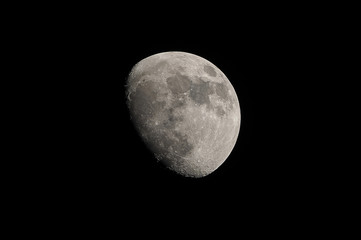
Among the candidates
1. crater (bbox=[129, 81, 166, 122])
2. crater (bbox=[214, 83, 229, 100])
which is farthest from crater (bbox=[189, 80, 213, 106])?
crater (bbox=[129, 81, 166, 122])

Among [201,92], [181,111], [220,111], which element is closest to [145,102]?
[181,111]

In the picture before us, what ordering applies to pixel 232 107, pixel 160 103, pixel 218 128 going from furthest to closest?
1. pixel 232 107
2. pixel 218 128
3. pixel 160 103

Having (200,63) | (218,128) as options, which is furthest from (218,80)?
(218,128)

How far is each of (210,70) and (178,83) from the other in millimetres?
525

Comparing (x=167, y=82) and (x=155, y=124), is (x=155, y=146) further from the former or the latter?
(x=167, y=82)

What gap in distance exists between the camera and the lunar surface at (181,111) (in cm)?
281

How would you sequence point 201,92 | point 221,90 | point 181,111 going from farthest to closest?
point 221,90 < point 201,92 < point 181,111

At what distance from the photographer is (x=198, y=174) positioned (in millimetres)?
3260

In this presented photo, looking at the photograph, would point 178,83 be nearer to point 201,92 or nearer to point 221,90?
point 201,92

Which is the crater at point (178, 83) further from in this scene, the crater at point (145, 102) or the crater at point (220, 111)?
the crater at point (220, 111)

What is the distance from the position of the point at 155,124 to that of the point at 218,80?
0.90 meters

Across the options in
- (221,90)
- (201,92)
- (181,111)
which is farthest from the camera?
(221,90)

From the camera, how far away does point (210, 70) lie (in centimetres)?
318

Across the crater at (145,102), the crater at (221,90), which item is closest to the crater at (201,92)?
the crater at (221,90)
